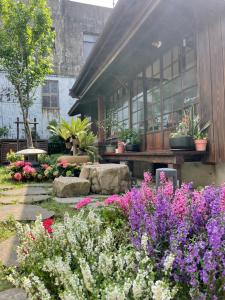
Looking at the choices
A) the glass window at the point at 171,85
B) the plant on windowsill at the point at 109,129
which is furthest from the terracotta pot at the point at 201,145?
the plant on windowsill at the point at 109,129

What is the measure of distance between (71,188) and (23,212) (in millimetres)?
1293

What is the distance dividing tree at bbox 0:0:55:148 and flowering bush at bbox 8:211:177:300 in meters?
9.21

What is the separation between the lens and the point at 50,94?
16938mm

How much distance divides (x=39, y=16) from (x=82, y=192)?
8654 mm

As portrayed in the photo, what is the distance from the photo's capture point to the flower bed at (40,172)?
6485mm

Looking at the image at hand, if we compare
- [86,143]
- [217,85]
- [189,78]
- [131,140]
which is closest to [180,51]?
[189,78]

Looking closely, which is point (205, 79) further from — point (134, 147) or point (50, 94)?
point (50, 94)

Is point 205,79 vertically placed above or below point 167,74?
below

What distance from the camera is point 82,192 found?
4504mm

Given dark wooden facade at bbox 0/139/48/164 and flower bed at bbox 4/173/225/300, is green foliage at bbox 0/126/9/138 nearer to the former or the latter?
dark wooden facade at bbox 0/139/48/164

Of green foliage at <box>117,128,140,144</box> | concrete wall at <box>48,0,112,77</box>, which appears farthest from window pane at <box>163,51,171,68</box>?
concrete wall at <box>48,0,112,77</box>

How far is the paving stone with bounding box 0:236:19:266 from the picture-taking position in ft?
5.76

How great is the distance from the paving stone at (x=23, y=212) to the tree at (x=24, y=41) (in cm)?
733

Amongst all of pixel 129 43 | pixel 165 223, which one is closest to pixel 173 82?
pixel 129 43
